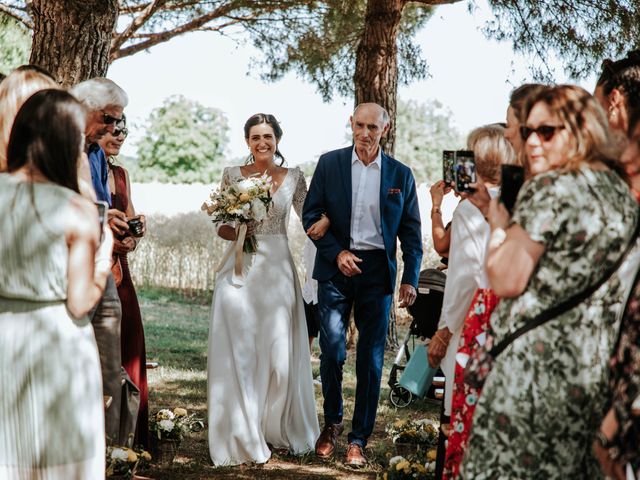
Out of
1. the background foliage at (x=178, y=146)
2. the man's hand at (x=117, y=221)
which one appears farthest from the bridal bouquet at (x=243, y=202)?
the background foliage at (x=178, y=146)

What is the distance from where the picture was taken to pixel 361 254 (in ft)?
20.1

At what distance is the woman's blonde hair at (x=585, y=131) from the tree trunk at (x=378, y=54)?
775 centimetres

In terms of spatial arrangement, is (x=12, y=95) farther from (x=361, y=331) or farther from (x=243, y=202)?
(x=361, y=331)

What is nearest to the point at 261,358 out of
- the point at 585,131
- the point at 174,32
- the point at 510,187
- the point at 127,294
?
the point at 127,294

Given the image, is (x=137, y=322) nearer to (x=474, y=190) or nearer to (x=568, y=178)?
(x=474, y=190)

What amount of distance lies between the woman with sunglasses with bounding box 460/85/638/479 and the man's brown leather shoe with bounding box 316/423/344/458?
3226 mm

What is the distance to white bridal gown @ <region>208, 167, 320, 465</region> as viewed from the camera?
6.06m

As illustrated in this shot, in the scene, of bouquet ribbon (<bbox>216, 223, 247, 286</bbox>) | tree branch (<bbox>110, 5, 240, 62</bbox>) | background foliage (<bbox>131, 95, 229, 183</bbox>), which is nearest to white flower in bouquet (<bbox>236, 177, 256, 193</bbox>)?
bouquet ribbon (<bbox>216, 223, 247, 286</bbox>)

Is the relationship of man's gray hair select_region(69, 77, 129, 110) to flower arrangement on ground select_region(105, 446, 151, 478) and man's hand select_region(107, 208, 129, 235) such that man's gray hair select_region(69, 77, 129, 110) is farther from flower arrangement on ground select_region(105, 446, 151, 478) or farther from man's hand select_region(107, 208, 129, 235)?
flower arrangement on ground select_region(105, 446, 151, 478)

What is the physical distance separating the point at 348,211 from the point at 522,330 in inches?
129

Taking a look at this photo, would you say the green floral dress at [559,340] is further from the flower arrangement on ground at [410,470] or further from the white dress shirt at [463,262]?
the flower arrangement on ground at [410,470]

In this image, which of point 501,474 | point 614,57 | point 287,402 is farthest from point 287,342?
point 614,57

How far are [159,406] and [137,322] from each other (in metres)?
2.52

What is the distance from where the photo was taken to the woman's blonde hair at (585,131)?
118 inches
